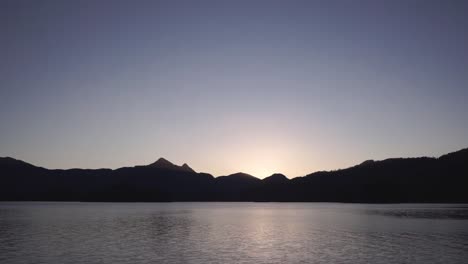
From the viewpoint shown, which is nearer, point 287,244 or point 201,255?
point 201,255

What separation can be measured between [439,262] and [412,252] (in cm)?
736

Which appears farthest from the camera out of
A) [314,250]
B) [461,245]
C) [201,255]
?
[461,245]

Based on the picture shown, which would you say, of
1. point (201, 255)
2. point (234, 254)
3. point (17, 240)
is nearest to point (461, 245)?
point (234, 254)

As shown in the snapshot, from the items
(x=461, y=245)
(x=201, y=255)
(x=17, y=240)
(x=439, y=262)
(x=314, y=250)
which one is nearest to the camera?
(x=439, y=262)

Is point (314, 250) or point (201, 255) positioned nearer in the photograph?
point (201, 255)

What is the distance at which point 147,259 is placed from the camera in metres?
46.3

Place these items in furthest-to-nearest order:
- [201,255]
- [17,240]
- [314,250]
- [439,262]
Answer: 1. [17,240]
2. [314,250]
3. [201,255]
4. [439,262]

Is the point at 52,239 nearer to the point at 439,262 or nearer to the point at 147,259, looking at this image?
the point at 147,259

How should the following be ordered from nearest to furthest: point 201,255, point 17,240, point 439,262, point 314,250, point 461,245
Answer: point 439,262 < point 201,255 < point 314,250 < point 461,245 < point 17,240

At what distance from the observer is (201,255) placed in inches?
1948

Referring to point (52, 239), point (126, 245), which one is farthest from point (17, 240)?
point (126, 245)

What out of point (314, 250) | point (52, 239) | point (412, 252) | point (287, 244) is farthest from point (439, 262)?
point (52, 239)

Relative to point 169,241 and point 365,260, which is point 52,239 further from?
point 365,260

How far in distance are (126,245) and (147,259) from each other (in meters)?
14.0
